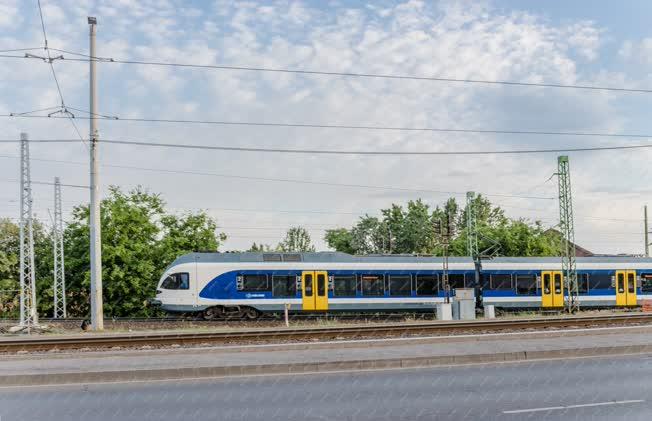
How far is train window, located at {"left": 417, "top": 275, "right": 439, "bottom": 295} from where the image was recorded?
30.4 m

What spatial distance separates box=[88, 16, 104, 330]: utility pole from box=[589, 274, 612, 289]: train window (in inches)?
933

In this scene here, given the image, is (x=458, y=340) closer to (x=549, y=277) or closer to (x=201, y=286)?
(x=201, y=286)

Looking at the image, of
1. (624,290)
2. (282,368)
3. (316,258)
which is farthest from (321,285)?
(282,368)

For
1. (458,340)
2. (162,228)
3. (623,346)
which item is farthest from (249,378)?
(162,228)

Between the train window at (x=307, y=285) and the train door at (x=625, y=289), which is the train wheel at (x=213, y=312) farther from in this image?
the train door at (x=625, y=289)

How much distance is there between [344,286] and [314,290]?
1375mm

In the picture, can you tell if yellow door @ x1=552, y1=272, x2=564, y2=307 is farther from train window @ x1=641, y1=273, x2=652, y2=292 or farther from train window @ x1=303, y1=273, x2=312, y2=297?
train window @ x1=303, y1=273, x2=312, y2=297

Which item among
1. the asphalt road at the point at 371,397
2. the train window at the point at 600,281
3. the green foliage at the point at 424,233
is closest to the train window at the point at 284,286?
the train window at the point at 600,281

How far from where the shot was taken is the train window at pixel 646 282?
34.2 m

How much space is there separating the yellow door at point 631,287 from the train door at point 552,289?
3.71m

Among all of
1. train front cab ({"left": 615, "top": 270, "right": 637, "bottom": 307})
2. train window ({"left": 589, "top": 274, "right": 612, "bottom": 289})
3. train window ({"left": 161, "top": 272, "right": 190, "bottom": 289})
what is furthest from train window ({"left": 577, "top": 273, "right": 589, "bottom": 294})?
train window ({"left": 161, "top": 272, "right": 190, "bottom": 289})

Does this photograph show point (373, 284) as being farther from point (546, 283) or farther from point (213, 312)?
point (546, 283)

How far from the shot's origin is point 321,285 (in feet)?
95.0

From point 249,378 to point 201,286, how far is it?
16.8m
